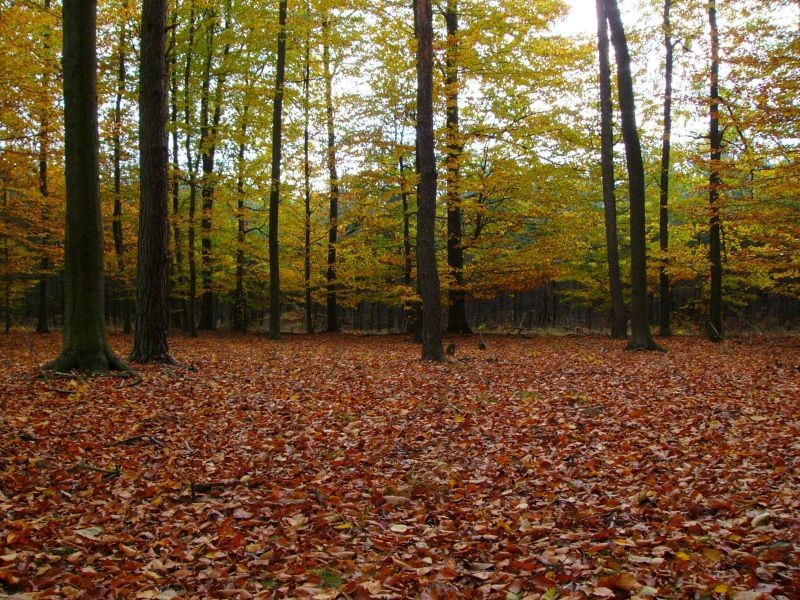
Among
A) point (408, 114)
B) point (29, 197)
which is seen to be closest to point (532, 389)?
point (408, 114)

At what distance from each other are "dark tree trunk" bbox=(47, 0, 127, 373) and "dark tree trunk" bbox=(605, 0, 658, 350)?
10952mm

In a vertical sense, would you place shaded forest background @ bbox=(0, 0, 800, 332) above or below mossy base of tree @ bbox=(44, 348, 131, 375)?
above

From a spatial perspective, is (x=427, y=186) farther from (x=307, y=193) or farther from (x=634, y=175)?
(x=307, y=193)

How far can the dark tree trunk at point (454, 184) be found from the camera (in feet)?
47.7

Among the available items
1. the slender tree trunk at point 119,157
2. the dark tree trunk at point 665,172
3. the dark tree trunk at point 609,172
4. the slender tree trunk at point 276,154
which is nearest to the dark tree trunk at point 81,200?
the slender tree trunk at point 276,154

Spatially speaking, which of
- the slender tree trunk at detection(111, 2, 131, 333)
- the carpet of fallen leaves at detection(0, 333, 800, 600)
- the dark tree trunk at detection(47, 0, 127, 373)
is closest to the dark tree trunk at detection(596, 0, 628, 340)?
the carpet of fallen leaves at detection(0, 333, 800, 600)

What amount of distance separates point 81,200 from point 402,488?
7.05 metres

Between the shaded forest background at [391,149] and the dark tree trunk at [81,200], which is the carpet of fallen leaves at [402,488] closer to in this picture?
the dark tree trunk at [81,200]

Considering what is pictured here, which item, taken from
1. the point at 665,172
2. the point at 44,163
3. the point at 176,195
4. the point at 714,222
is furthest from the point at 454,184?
the point at 44,163

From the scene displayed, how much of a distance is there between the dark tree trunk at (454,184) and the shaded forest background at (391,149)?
98 mm

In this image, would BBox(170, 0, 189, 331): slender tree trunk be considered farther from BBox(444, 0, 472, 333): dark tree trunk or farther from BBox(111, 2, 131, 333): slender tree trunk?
BBox(444, 0, 472, 333): dark tree trunk

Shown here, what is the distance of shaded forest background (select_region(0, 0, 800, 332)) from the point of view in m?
12.7

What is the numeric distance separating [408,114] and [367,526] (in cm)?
1396

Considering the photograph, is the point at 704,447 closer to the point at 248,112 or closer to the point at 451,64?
the point at 451,64
